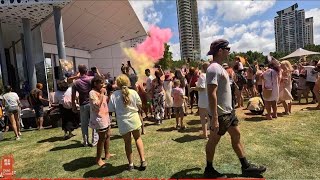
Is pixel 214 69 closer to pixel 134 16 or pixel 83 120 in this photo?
pixel 83 120

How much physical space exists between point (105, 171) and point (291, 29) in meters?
92.4

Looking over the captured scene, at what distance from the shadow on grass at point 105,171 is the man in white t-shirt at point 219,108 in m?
1.49

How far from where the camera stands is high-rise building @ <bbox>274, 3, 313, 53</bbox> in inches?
3410

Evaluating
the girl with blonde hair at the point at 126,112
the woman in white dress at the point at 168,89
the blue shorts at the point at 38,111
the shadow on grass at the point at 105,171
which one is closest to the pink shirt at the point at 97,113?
the girl with blonde hair at the point at 126,112

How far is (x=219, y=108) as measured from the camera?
13.2 feet

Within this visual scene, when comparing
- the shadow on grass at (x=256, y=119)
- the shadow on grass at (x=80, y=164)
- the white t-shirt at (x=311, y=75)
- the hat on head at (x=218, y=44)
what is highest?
the hat on head at (x=218, y=44)

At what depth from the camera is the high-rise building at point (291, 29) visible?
8662cm

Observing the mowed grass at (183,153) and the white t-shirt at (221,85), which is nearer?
the white t-shirt at (221,85)

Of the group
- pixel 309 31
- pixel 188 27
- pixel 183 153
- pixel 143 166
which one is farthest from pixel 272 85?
pixel 309 31

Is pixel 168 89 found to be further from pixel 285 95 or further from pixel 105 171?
pixel 105 171

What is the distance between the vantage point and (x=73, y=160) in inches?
229

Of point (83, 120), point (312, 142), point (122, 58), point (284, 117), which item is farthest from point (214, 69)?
point (122, 58)

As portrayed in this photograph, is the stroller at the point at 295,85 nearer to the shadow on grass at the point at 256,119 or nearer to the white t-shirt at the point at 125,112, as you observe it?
the shadow on grass at the point at 256,119

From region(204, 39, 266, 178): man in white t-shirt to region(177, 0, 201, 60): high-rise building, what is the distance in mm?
59447
